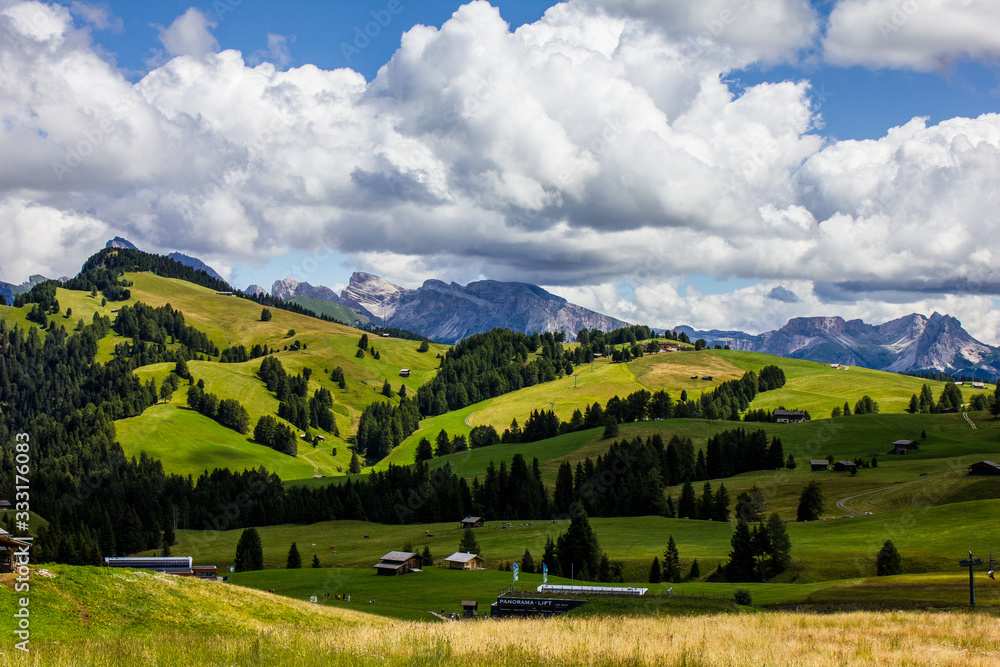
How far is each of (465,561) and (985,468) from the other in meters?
98.9

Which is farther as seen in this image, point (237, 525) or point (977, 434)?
point (977, 434)

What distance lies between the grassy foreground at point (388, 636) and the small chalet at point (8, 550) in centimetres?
186

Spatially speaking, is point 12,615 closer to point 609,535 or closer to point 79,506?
point 609,535

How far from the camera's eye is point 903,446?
552 ft

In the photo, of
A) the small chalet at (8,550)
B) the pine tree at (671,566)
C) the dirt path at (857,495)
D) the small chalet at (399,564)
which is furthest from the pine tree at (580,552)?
the small chalet at (8,550)

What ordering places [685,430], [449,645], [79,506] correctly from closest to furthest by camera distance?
[449,645] < [79,506] < [685,430]

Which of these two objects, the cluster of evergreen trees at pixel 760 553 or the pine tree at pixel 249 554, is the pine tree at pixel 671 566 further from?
the pine tree at pixel 249 554

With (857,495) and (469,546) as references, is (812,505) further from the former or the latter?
(469,546)

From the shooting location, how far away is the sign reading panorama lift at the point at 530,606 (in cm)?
5078

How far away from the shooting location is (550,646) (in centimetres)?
1967

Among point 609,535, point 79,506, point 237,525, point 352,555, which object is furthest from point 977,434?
point 79,506

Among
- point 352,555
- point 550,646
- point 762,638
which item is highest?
point 550,646

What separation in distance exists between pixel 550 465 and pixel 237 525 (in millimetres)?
78908

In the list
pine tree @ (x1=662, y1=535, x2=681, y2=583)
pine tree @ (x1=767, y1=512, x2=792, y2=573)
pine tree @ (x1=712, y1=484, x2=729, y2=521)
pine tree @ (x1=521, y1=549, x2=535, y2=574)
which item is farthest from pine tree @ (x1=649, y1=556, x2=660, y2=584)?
pine tree @ (x1=712, y1=484, x2=729, y2=521)
